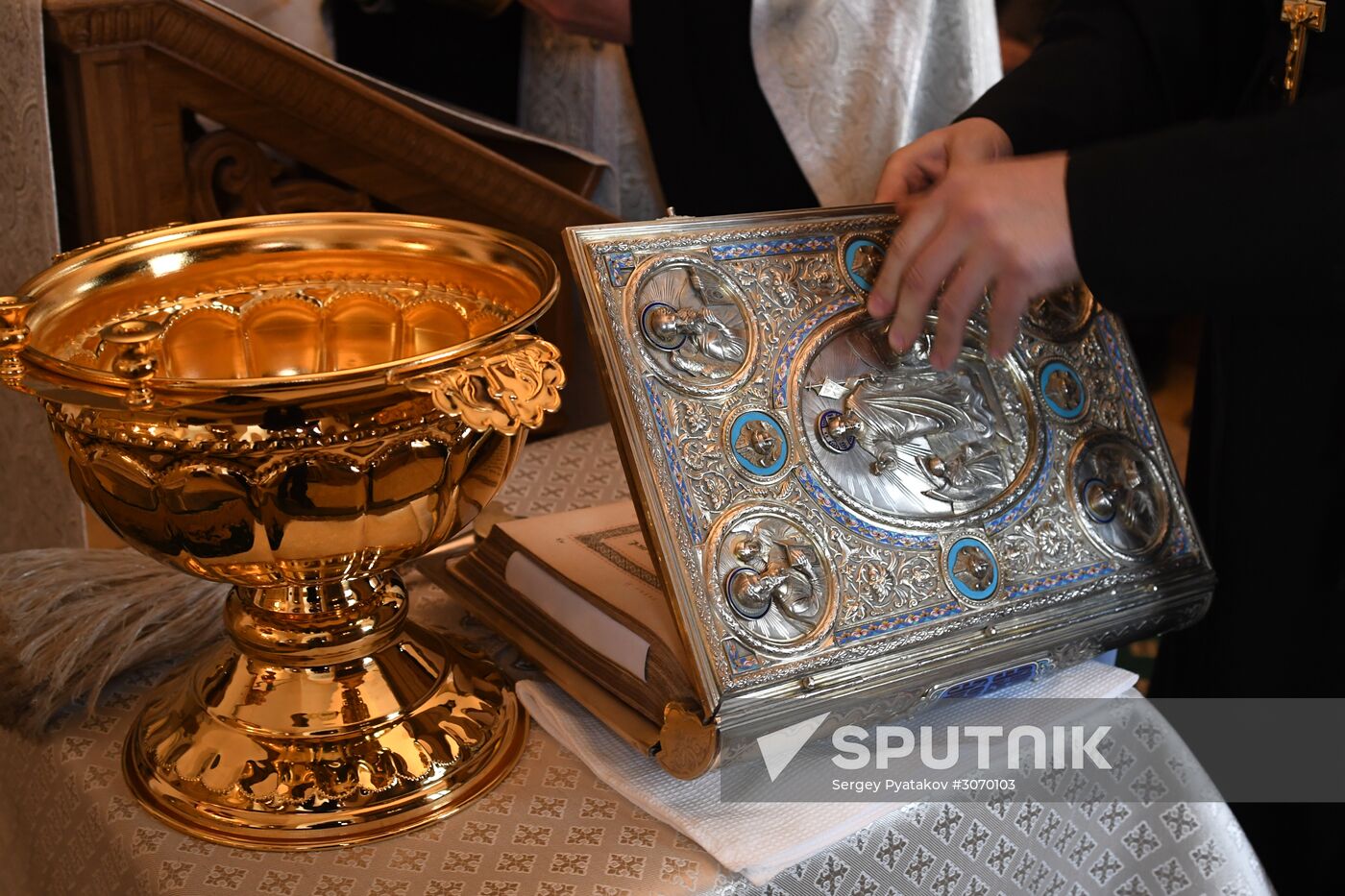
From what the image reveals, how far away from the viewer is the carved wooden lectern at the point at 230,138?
1335 mm

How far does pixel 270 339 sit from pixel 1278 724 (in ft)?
2.74

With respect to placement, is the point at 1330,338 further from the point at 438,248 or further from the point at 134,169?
the point at 134,169

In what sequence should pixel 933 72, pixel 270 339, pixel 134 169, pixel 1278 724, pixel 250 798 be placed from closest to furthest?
pixel 250 798 → pixel 270 339 → pixel 1278 724 → pixel 134 169 → pixel 933 72

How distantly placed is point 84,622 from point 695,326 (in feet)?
1.37

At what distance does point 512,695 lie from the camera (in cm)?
76

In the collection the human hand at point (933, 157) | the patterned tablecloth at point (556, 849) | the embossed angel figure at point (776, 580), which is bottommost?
the patterned tablecloth at point (556, 849)

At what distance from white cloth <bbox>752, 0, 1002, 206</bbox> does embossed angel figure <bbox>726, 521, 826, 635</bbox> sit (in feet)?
3.22

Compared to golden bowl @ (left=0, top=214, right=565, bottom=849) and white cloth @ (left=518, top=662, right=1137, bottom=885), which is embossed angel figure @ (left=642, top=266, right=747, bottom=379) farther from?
white cloth @ (left=518, top=662, right=1137, bottom=885)

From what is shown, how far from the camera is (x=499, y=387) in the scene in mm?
572

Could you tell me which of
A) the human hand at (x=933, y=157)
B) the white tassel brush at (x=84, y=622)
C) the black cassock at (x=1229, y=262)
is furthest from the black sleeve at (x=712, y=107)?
the white tassel brush at (x=84, y=622)

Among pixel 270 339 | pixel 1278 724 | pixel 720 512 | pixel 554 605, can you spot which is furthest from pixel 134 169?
pixel 1278 724

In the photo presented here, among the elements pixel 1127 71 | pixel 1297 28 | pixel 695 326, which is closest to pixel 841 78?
pixel 1127 71

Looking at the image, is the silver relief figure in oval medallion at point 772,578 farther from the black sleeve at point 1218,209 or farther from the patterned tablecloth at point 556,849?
the black sleeve at point 1218,209

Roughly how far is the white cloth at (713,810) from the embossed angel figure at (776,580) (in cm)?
9
